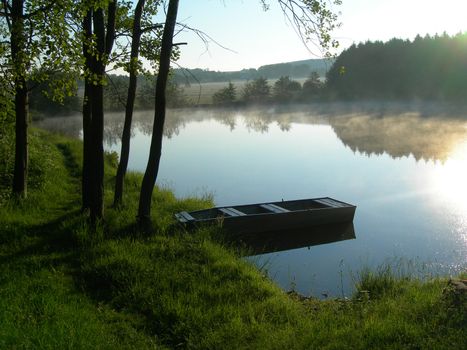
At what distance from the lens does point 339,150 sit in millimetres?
33906

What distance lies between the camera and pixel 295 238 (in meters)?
14.1

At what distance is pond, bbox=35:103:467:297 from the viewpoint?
477 inches

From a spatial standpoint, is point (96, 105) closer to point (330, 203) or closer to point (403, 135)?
point (330, 203)

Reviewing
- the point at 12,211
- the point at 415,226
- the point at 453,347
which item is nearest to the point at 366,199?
the point at 415,226

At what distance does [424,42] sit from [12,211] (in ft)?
261

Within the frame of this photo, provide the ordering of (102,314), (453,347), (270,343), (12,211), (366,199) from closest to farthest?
1. (453,347)
2. (270,343)
3. (102,314)
4. (12,211)
5. (366,199)

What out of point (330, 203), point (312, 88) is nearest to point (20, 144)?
point (330, 203)

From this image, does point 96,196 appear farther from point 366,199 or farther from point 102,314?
point 366,199

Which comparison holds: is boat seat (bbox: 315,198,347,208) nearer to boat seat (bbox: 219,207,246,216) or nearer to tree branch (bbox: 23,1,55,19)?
boat seat (bbox: 219,207,246,216)

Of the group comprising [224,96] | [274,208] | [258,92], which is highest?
[258,92]

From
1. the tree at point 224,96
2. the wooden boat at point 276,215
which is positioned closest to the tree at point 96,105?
the wooden boat at point 276,215

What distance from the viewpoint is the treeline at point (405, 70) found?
71.8m

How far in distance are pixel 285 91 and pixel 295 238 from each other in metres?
78.4

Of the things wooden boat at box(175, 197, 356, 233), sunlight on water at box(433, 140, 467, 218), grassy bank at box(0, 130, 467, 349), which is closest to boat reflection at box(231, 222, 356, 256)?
wooden boat at box(175, 197, 356, 233)
